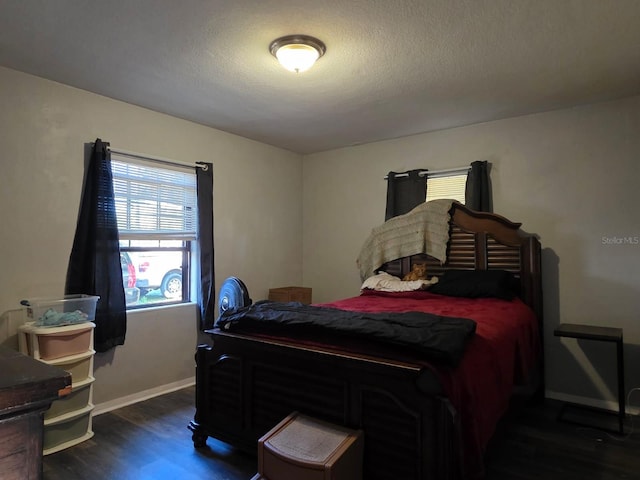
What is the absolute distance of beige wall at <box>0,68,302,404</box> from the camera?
109 inches

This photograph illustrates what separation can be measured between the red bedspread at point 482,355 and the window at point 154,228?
66.3 inches

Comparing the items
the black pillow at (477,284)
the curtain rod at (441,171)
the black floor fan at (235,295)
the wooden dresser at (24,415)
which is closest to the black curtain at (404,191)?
the curtain rod at (441,171)

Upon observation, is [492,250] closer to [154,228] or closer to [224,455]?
[224,455]

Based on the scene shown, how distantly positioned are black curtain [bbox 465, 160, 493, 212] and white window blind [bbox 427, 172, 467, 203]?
8.1 inches

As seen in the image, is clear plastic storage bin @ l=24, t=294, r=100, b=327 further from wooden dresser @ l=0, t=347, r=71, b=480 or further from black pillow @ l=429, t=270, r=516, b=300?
black pillow @ l=429, t=270, r=516, b=300

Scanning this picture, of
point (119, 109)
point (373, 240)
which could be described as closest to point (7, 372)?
point (119, 109)

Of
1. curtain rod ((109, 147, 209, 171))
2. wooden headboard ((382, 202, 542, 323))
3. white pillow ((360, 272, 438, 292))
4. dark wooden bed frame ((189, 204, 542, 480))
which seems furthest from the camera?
white pillow ((360, 272, 438, 292))

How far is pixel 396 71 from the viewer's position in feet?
9.07

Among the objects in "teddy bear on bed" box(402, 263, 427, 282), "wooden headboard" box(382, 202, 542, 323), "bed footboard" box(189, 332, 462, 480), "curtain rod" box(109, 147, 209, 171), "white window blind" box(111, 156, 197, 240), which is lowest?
"bed footboard" box(189, 332, 462, 480)

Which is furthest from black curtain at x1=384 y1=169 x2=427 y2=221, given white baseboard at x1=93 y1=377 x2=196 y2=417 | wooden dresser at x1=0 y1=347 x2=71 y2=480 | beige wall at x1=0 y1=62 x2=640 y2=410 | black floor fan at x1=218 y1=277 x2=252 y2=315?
wooden dresser at x1=0 y1=347 x2=71 y2=480

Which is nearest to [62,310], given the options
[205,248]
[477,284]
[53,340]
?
[53,340]

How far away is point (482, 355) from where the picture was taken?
204 cm

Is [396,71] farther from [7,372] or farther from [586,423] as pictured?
[586,423]

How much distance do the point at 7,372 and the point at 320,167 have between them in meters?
4.65
